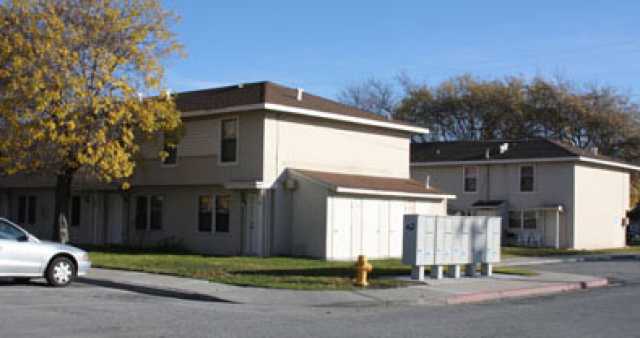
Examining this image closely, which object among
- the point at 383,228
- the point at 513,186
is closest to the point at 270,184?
the point at 383,228

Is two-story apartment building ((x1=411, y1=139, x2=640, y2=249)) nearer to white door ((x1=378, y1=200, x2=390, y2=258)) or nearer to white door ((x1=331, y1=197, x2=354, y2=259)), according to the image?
white door ((x1=378, y1=200, x2=390, y2=258))

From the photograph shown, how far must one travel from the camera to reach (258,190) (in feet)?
87.2

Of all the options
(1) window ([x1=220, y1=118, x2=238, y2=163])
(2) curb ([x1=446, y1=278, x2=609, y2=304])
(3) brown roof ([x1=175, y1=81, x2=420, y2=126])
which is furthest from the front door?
(2) curb ([x1=446, y1=278, x2=609, y2=304])

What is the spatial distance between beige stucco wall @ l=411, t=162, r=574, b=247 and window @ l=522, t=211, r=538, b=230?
1.41 ft

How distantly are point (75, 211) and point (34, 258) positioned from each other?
693 inches

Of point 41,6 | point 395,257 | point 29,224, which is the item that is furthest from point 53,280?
point 29,224

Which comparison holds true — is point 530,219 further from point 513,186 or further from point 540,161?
point 540,161

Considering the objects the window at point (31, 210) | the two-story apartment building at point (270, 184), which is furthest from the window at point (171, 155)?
the window at point (31, 210)

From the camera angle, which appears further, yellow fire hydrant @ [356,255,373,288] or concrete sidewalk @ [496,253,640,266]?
concrete sidewalk @ [496,253,640,266]

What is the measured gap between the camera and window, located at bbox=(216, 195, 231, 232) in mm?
27812

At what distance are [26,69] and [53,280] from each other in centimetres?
876

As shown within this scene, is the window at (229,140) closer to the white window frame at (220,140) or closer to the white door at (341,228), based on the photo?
the white window frame at (220,140)

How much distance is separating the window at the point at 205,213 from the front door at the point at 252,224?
5.82ft

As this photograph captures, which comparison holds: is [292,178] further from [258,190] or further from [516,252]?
[516,252]
